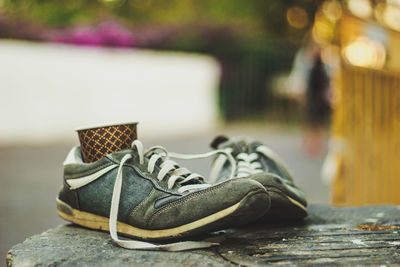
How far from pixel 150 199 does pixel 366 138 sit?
2.48m

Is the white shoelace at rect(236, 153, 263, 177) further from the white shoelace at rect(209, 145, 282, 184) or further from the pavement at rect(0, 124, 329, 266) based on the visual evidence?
the pavement at rect(0, 124, 329, 266)

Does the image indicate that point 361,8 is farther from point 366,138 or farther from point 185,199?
point 185,199

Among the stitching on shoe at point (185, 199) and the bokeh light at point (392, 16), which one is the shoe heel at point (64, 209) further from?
the bokeh light at point (392, 16)

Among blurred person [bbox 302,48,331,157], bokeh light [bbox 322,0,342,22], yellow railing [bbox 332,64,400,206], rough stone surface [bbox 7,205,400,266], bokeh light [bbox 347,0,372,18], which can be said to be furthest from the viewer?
blurred person [bbox 302,48,331,157]

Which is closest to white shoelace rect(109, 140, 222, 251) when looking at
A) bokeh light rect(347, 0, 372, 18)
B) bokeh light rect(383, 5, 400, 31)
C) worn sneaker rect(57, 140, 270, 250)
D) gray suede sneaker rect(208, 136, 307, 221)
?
worn sneaker rect(57, 140, 270, 250)

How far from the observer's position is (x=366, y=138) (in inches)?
146

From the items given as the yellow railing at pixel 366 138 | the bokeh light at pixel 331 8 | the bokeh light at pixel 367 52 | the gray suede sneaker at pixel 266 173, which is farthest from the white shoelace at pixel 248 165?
the bokeh light at pixel 331 8

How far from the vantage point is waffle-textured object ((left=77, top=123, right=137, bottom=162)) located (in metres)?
1.75

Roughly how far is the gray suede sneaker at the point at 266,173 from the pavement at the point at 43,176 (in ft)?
4.66

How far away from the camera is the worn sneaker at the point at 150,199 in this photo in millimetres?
1470

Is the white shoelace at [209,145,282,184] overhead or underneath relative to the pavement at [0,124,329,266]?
overhead

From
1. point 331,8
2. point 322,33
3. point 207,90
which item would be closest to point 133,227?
point 331,8

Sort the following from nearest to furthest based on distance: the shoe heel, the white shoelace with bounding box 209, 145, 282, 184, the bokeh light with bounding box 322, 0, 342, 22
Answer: the shoe heel → the white shoelace with bounding box 209, 145, 282, 184 → the bokeh light with bounding box 322, 0, 342, 22

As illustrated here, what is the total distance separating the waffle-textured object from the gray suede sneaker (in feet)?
1.21
